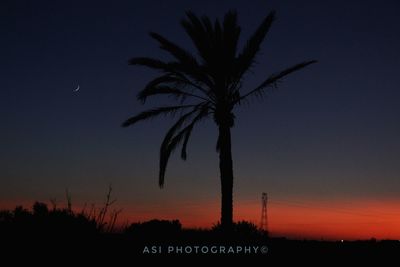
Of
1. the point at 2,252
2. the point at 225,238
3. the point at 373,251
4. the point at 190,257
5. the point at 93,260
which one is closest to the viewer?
the point at 2,252

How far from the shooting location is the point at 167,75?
18.1 meters

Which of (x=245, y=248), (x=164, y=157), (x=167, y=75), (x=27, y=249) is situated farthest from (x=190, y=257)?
(x=167, y=75)

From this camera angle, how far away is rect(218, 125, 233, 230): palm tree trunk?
17188mm

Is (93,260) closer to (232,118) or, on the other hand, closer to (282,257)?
(282,257)

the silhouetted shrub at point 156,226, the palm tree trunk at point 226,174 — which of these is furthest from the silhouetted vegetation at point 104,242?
the silhouetted shrub at point 156,226

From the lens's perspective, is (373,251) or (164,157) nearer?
(373,251)

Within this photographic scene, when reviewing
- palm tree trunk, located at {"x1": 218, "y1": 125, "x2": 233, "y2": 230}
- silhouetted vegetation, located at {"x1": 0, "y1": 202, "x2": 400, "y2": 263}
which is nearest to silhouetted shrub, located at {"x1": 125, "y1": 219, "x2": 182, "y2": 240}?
palm tree trunk, located at {"x1": 218, "y1": 125, "x2": 233, "y2": 230}

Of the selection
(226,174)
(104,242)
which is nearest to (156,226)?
(226,174)

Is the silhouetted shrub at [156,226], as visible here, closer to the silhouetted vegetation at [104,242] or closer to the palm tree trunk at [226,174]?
the palm tree trunk at [226,174]

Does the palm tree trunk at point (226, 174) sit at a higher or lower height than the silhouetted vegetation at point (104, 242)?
higher

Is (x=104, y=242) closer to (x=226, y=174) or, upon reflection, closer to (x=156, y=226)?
(x=226, y=174)

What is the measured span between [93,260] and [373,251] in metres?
6.70

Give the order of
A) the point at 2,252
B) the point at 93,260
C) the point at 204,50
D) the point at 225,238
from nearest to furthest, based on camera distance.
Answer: the point at 2,252, the point at 93,260, the point at 225,238, the point at 204,50

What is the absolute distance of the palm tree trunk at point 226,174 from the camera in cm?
1719
